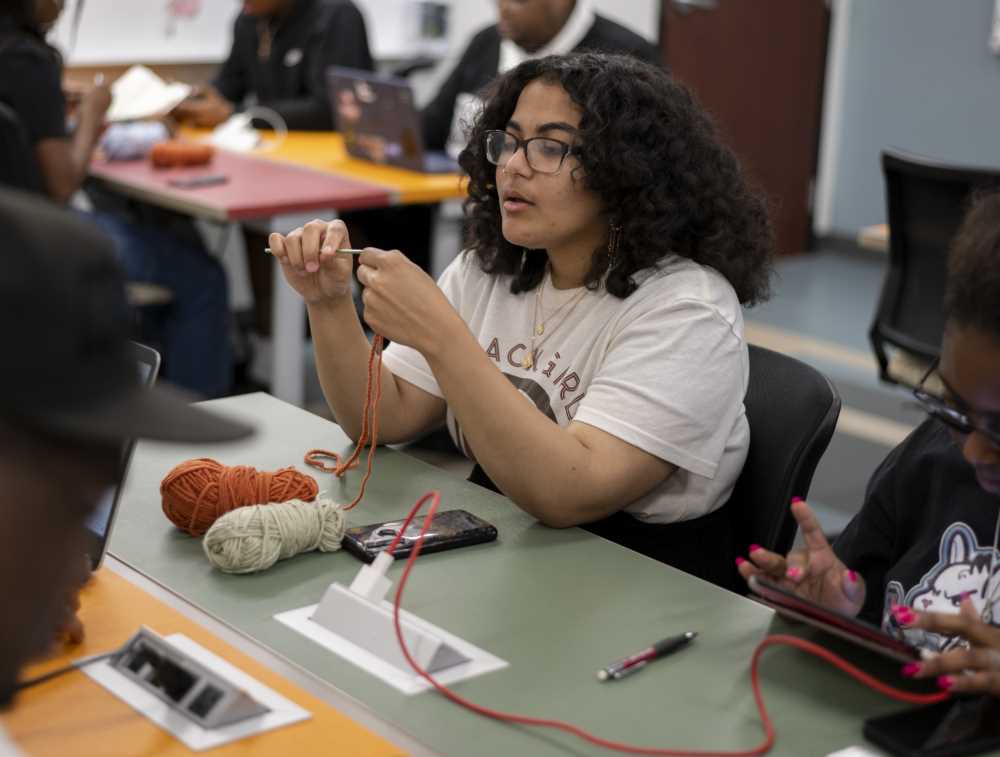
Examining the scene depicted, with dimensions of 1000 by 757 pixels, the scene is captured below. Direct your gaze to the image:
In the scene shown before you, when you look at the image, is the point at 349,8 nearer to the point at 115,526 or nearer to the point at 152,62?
the point at 152,62

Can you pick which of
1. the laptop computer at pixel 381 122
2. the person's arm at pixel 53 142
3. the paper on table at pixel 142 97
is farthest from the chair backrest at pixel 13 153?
the laptop computer at pixel 381 122

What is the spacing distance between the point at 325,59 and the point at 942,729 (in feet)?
12.8

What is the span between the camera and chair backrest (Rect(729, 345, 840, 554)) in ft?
5.71

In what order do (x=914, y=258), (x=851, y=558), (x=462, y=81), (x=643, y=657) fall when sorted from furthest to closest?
(x=462, y=81), (x=914, y=258), (x=851, y=558), (x=643, y=657)

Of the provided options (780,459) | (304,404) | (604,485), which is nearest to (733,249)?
(780,459)

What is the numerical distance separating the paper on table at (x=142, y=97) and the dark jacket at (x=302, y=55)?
0.57 meters

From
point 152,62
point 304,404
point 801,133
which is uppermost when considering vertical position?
point 152,62

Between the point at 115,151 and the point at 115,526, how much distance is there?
8.67ft

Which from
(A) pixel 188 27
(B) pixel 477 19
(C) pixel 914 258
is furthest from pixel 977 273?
(B) pixel 477 19

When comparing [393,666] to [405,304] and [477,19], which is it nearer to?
[405,304]

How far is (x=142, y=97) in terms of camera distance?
13.7 feet

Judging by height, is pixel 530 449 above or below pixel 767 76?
above

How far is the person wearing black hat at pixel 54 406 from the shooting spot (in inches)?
24.4

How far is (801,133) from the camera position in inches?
249
